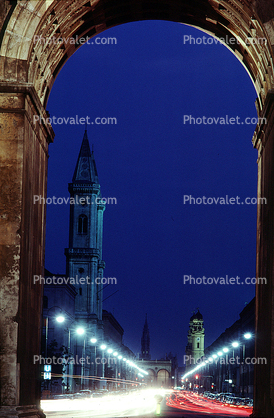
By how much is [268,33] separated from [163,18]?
10.6 metres

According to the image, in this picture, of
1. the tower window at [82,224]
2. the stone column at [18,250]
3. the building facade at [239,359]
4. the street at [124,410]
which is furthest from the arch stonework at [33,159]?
the tower window at [82,224]

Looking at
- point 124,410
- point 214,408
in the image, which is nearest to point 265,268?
point 124,410

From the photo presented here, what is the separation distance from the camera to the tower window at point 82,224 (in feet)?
448

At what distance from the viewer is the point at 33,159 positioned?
2367 centimetres

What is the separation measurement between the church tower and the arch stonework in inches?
4264

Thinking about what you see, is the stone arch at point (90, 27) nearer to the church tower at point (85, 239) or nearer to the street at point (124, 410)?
the street at point (124, 410)

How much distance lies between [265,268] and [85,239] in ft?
371

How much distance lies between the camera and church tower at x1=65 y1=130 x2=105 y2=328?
442 feet

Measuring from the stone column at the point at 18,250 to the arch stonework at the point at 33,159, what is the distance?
3cm

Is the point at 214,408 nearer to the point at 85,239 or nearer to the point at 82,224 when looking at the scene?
the point at 85,239

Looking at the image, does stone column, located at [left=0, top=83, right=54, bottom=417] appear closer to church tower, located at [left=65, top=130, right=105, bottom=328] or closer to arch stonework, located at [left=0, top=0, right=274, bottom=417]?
arch stonework, located at [left=0, top=0, right=274, bottom=417]

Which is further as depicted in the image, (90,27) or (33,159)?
(90,27)

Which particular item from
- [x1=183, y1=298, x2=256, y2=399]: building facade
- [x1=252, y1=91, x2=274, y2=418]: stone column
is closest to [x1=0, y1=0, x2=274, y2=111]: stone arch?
[x1=252, y1=91, x2=274, y2=418]: stone column

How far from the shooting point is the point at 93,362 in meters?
136
